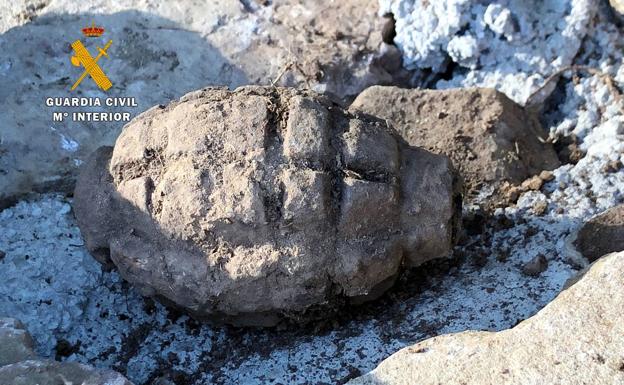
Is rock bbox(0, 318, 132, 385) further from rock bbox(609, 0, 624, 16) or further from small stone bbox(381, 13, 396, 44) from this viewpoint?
rock bbox(609, 0, 624, 16)

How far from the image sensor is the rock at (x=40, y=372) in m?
2.51

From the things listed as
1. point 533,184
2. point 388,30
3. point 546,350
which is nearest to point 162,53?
point 388,30

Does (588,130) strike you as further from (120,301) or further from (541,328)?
(120,301)

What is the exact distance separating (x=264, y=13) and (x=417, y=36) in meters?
0.79

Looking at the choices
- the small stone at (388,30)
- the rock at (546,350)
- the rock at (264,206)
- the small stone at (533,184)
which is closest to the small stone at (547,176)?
the small stone at (533,184)

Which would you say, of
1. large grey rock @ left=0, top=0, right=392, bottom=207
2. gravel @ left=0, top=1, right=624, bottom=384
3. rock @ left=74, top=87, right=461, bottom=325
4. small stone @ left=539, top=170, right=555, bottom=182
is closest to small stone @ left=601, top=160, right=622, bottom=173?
gravel @ left=0, top=1, right=624, bottom=384

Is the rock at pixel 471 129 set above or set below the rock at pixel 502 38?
below

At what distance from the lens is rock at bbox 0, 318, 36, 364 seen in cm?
270

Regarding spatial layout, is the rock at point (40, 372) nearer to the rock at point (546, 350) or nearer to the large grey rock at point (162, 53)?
the rock at point (546, 350)

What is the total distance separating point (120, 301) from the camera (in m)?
3.35

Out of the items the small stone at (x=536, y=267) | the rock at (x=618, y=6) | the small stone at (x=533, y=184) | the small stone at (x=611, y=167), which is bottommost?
the small stone at (x=536, y=267)

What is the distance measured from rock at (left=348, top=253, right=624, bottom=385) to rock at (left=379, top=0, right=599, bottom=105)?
5.02ft

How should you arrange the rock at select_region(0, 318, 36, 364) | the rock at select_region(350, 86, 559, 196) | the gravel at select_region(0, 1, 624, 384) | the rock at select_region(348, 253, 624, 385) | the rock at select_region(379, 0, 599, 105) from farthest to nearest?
the rock at select_region(379, 0, 599, 105)
the rock at select_region(350, 86, 559, 196)
the gravel at select_region(0, 1, 624, 384)
the rock at select_region(0, 318, 36, 364)
the rock at select_region(348, 253, 624, 385)

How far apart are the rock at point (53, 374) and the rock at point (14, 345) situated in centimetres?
14
